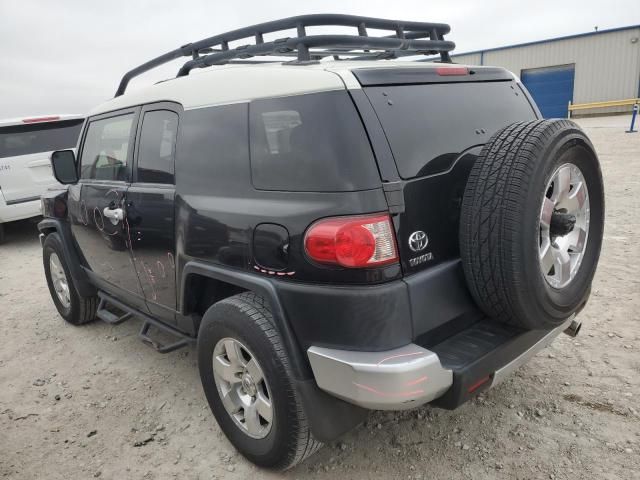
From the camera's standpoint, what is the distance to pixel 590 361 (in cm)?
310

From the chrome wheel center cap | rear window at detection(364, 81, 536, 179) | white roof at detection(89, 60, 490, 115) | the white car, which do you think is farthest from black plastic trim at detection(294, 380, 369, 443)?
the white car

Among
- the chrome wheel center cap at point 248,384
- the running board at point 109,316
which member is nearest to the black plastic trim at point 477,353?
the chrome wheel center cap at point 248,384

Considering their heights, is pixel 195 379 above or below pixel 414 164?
below

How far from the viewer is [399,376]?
5.82 ft

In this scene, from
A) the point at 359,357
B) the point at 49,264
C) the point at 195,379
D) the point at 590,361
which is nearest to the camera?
the point at 359,357

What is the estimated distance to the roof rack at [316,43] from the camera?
7.72 ft

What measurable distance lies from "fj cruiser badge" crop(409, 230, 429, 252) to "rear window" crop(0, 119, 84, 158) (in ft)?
24.5

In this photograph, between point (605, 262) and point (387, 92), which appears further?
point (605, 262)

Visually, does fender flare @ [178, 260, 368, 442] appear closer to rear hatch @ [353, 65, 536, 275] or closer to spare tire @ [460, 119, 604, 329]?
rear hatch @ [353, 65, 536, 275]

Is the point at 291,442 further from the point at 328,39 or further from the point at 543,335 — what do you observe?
the point at 328,39

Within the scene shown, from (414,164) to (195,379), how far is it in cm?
219

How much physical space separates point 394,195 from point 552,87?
28813mm

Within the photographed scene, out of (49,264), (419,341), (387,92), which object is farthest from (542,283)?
(49,264)

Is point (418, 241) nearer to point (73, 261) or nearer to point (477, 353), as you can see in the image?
point (477, 353)
